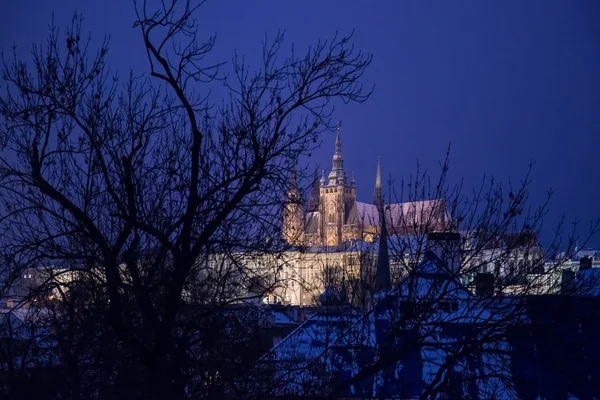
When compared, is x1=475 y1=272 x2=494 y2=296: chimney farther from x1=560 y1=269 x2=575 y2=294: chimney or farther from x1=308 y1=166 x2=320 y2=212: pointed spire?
x1=308 y1=166 x2=320 y2=212: pointed spire

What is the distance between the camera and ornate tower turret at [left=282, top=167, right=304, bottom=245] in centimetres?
527

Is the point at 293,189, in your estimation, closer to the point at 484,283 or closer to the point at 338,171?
the point at 484,283

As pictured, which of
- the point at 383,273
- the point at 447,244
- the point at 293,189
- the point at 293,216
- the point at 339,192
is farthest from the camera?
the point at 339,192

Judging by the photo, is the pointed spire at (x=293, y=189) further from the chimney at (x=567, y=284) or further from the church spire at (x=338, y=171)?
the church spire at (x=338, y=171)

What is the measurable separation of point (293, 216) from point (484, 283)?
1618 mm

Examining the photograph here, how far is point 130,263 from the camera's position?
4.82 m

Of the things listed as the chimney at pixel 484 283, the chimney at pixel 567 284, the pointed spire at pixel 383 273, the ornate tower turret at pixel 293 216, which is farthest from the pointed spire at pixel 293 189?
the chimney at pixel 567 284

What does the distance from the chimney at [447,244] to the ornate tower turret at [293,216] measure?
99cm

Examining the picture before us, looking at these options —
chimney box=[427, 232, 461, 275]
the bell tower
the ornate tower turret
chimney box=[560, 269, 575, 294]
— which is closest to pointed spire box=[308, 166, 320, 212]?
the ornate tower turret

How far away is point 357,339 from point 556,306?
1615 millimetres

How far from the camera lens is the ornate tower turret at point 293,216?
527 centimetres

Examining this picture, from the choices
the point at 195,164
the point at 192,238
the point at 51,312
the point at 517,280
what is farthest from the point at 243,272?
the point at 517,280

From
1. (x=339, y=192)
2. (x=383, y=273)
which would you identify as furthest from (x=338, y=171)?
(x=383, y=273)

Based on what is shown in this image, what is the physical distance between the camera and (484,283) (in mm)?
5852
